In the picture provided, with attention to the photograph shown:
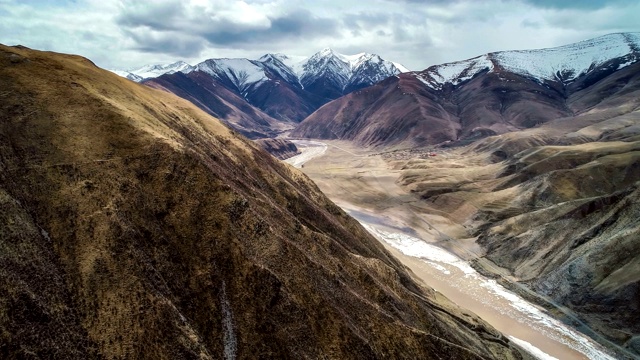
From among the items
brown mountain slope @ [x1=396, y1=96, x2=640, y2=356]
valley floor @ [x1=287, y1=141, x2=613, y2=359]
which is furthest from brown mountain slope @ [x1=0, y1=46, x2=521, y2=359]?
brown mountain slope @ [x1=396, y1=96, x2=640, y2=356]

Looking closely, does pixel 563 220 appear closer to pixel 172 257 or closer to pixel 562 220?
pixel 562 220

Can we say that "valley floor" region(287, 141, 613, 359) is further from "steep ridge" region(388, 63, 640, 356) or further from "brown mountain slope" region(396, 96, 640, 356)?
"brown mountain slope" region(396, 96, 640, 356)

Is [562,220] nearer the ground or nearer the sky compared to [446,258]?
nearer the sky

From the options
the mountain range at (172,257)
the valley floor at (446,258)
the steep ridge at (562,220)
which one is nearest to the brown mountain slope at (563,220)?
the steep ridge at (562,220)

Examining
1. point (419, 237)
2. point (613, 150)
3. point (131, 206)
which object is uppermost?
point (613, 150)

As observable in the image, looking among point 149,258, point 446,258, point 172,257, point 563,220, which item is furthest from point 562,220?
point 149,258

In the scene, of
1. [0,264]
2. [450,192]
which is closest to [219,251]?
[0,264]

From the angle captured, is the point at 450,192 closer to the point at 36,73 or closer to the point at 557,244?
the point at 557,244
